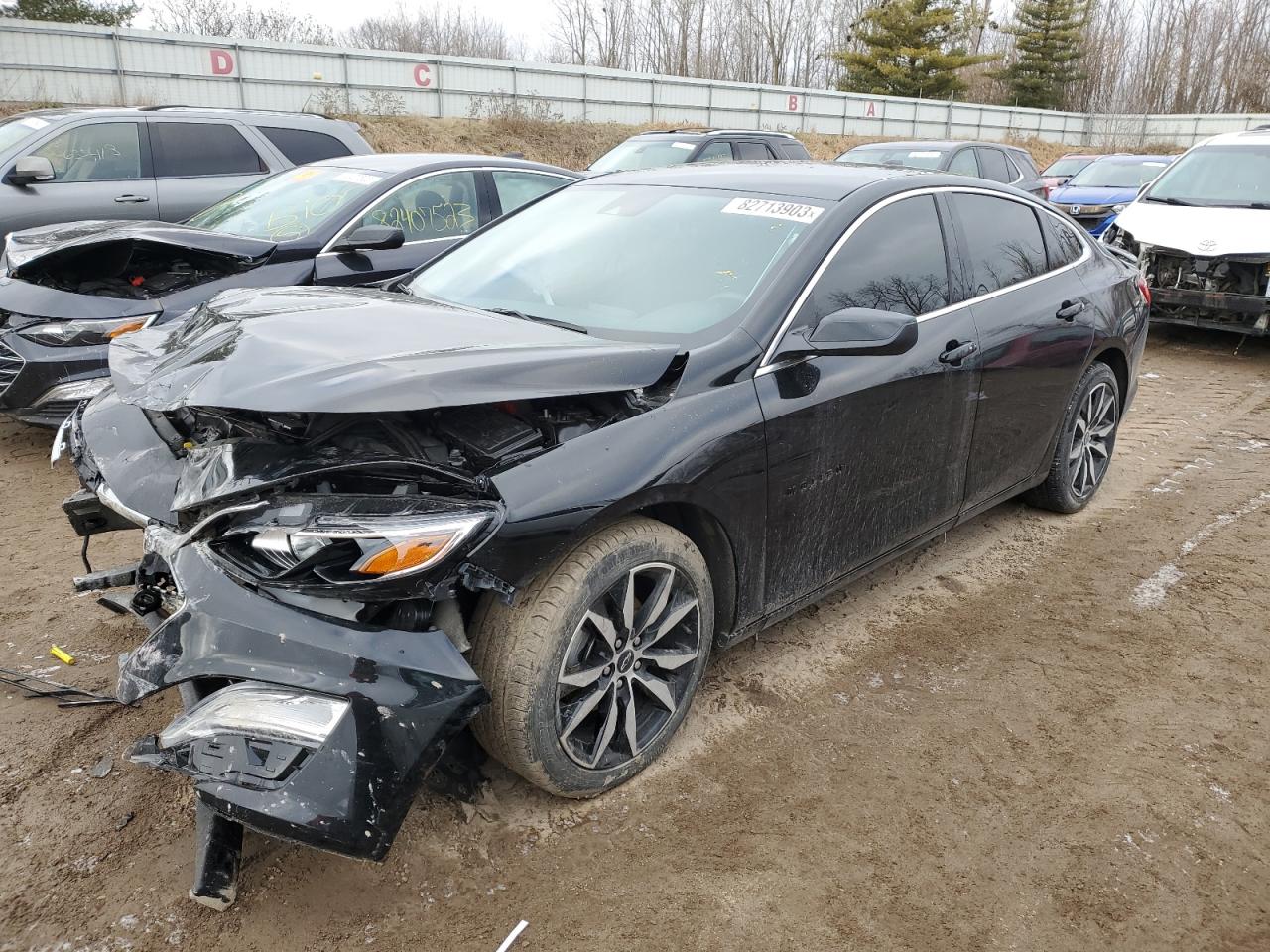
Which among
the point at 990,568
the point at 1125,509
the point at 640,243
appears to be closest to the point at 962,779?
the point at 990,568

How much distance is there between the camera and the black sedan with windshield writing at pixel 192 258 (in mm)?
4930

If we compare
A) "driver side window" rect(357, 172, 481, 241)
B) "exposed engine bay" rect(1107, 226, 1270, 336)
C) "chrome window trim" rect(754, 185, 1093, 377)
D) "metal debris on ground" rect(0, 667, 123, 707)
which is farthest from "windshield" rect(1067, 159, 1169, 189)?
"metal debris on ground" rect(0, 667, 123, 707)

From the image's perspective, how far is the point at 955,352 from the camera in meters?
3.49

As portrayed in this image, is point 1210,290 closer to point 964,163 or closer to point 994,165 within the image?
point 964,163

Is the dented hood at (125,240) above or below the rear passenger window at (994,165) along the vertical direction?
below

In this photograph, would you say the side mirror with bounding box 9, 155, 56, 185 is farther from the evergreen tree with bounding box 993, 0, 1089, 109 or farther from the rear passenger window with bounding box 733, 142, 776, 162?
the evergreen tree with bounding box 993, 0, 1089, 109

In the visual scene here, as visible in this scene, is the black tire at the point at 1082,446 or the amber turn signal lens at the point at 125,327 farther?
the amber turn signal lens at the point at 125,327

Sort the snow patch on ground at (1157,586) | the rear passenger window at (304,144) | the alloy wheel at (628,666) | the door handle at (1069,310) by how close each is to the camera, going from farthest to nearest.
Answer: the rear passenger window at (304,144)
the door handle at (1069,310)
the snow patch on ground at (1157,586)
the alloy wheel at (628,666)

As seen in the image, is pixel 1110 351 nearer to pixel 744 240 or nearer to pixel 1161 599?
pixel 1161 599

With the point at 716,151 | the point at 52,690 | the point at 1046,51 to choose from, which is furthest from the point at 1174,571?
the point at 1046,51

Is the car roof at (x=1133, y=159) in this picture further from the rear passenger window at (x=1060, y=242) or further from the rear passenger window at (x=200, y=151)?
the rear passenger window at (x=200, y=151)

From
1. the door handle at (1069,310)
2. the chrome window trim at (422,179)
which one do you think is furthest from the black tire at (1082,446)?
the chrome window trim at (422,179)

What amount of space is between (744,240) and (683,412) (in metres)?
0.85

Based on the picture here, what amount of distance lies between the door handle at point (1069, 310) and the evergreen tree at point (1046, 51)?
175ft
